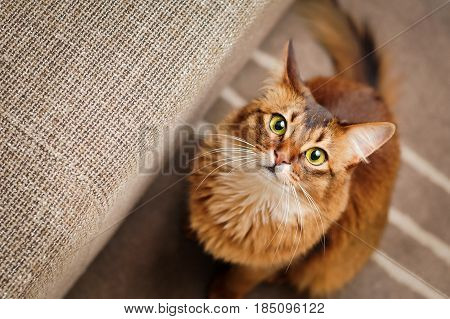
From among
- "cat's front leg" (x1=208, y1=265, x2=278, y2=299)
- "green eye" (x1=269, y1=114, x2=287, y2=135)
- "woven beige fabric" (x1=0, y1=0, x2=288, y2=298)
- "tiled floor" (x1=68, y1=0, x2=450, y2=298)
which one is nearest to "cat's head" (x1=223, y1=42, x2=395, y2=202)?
"green eye" (x1=269, y1=114, x2=287, y2=135)

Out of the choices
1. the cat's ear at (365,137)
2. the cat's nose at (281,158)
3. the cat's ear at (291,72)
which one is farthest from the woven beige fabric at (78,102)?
the cat's ear at (365,137)

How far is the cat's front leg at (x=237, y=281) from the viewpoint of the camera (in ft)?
3.98

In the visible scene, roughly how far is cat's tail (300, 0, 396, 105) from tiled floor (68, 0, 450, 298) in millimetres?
110

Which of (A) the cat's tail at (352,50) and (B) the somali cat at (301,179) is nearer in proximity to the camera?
(B) the somali cat at (301,179)

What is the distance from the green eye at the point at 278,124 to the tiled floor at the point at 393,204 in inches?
23.8

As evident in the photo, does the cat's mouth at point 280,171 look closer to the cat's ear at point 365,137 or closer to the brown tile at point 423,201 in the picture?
the cat's ear at point 365,137

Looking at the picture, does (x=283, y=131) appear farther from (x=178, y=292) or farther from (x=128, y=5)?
(x=178, y=292)

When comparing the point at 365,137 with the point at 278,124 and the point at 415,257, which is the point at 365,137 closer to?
the point at 278,124

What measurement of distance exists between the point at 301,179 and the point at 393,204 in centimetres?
75

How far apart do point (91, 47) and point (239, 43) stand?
351mm

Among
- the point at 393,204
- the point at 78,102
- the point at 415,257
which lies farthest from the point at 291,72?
the point at 415,257

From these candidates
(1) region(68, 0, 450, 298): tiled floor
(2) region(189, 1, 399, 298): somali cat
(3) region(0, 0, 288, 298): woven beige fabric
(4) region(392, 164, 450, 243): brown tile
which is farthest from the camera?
(4) region(392, 164, 450, 243): brown tile

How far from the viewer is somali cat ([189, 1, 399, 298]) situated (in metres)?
0.90

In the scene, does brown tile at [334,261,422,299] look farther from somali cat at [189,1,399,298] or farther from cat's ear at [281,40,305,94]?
cat's ear at [281,40,305,94]
